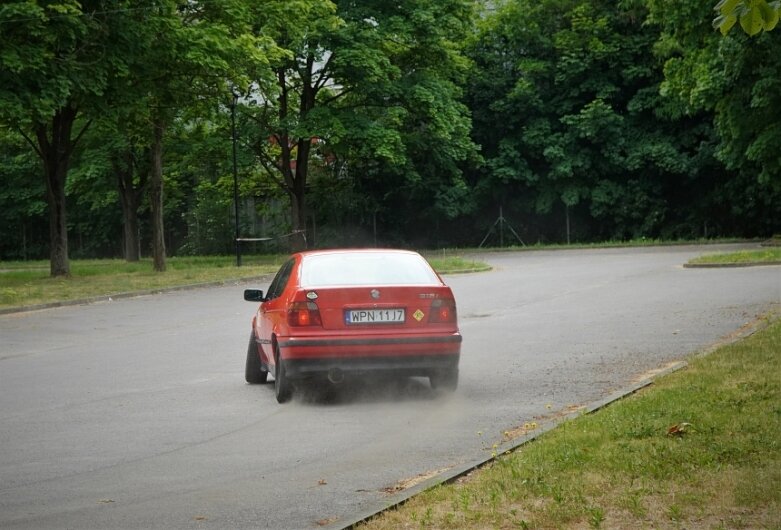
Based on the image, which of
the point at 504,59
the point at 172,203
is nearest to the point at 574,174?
the point at 504,59

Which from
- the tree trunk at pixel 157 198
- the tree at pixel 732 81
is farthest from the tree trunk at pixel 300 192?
the tree at pixel 732 81

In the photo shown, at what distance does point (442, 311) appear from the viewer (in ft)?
37.4

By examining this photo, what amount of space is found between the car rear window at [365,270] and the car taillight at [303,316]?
33 cm

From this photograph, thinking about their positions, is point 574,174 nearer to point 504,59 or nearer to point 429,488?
point 504,59

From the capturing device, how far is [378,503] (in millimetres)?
6684

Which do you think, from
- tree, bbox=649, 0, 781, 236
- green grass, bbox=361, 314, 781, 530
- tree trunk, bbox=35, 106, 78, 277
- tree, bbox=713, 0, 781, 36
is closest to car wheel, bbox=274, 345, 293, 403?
green grass, bbox=361, 314, 781, 530

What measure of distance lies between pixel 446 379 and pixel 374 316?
3.07 ft

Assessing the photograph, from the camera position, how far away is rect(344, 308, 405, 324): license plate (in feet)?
36.9

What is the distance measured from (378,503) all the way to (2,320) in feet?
56.7

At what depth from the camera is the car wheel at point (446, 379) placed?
11453 mm

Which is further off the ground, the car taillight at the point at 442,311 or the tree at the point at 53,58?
the tree at the point at 53,58

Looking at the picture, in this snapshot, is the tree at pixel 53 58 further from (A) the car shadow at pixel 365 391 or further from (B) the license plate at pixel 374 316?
(B) the license plate at pixel 374 316

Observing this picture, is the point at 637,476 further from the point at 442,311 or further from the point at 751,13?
the point at 442,311

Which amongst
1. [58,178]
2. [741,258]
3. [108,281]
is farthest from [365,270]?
[58,178]
